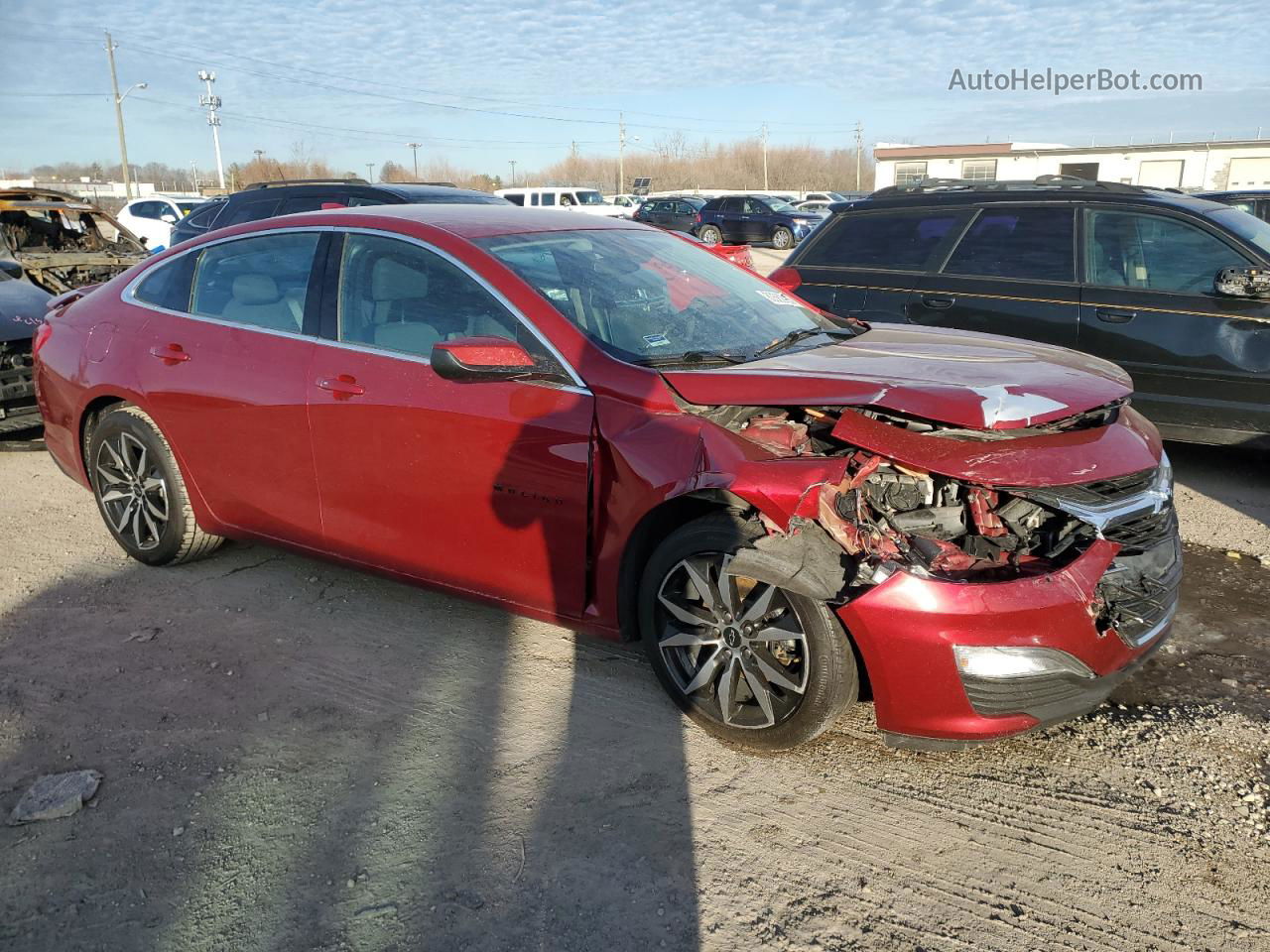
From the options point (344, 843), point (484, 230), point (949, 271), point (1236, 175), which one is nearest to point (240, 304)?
point (484, 230)

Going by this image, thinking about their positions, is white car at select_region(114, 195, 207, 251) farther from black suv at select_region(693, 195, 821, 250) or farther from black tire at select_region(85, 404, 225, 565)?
black tire at select_region(85, 404, 225, 565)

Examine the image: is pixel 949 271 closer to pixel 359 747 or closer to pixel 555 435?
pixel 555 435

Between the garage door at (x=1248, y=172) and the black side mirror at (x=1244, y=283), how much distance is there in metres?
51.5

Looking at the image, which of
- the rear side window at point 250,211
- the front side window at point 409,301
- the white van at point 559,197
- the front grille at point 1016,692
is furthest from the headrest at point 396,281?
the white van at point 559,197

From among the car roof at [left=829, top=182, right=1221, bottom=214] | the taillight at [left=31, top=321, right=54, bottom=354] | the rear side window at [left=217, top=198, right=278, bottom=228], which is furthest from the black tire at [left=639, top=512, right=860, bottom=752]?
the rear side window at [left=217, top=198, right=278, bottom=228]

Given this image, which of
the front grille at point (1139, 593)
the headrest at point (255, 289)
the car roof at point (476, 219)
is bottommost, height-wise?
the front grille at point (1139, 593)

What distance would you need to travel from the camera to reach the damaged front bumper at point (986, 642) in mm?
2732

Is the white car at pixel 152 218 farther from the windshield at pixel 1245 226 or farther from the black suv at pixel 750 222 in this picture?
the windshield at pixel 1245 226

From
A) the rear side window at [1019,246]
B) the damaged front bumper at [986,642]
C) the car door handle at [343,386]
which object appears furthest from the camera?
the rear side window at [1019,246]

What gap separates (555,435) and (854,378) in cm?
101

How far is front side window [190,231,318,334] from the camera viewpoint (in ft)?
13.1

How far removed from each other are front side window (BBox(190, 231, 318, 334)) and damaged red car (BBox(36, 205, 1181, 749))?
0.01m

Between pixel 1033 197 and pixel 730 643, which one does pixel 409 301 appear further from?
pixel 1033 197

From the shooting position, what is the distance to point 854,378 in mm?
3074
